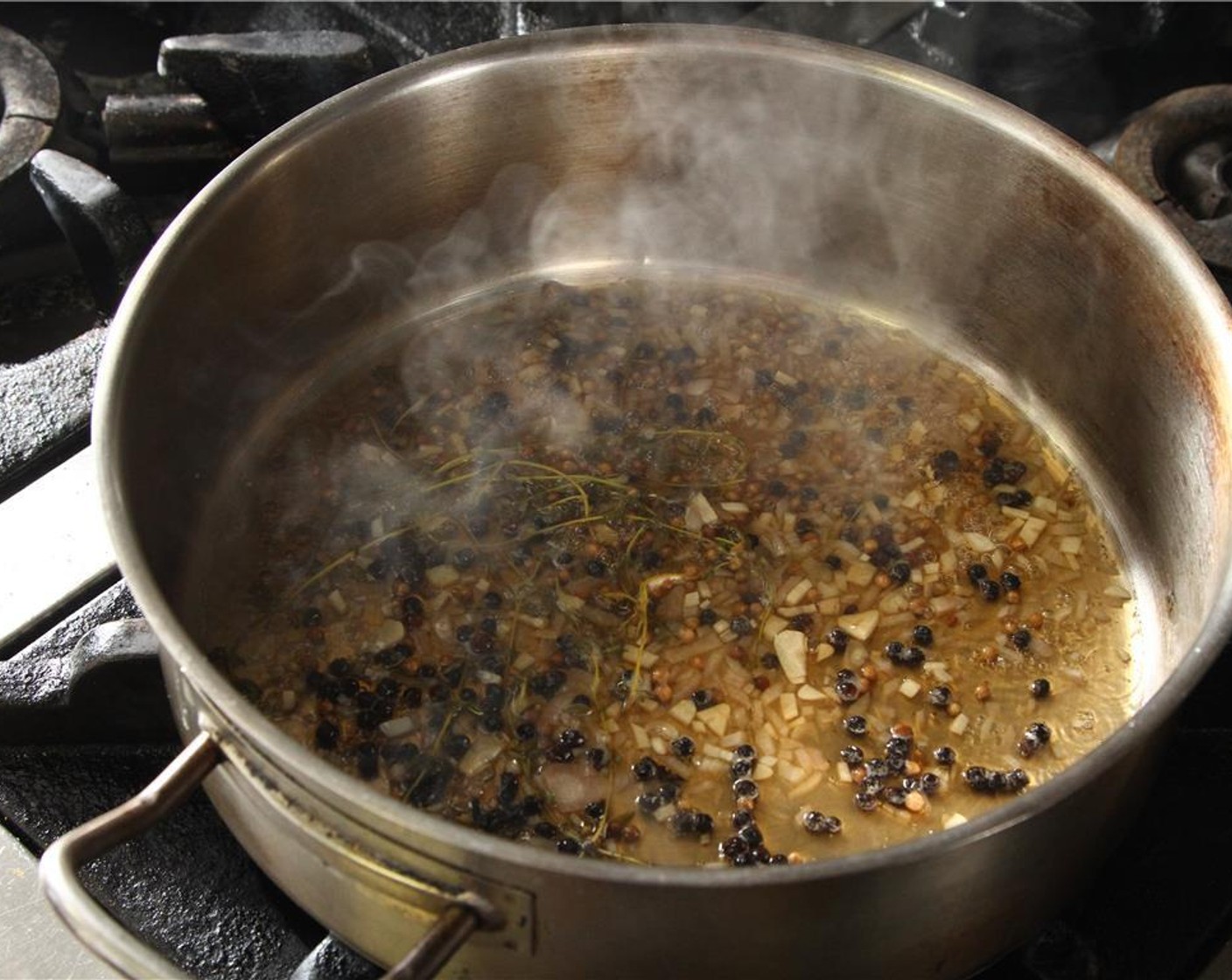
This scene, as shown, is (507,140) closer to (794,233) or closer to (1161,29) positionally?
(794,233)

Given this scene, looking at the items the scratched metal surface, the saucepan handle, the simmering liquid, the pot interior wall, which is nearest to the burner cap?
the pot interior wall

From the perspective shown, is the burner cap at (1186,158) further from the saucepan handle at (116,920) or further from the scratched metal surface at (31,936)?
the scratched metal surface at (31,936)

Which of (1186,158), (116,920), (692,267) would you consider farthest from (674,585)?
(1186,158)

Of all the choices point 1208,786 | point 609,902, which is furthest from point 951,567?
point 609,902

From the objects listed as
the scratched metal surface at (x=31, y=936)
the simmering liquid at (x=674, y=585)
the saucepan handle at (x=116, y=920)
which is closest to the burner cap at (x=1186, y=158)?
the simmering liquid at (x=674, y=585)

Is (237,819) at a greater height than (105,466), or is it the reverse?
(105,466)

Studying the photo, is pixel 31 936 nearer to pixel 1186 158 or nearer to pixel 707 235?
pixel 707 235
